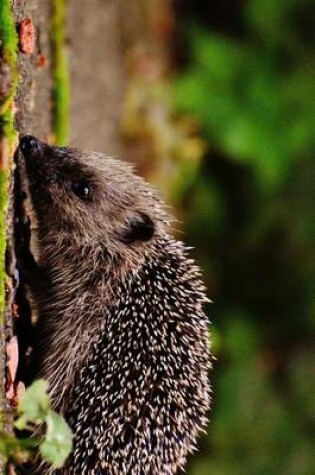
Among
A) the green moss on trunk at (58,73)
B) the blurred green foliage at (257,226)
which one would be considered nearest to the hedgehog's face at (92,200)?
the green moss on trunk at (58,73)

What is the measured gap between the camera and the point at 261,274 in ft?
22.1

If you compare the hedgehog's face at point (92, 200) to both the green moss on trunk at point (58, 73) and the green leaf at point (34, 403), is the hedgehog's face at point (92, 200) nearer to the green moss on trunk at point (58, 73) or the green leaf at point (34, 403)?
the green moss on trunk at point (58, 73)

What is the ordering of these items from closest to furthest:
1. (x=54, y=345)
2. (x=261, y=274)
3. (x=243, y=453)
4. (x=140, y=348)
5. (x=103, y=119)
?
(x=140, y=348), (x=54, y=345), (x=103, y=119), (x=243, y=453), (x=261, y=274)

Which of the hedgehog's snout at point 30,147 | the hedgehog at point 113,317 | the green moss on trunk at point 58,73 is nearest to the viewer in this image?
the hedgehog at point 113,317

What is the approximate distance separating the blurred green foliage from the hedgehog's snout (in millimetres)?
3007

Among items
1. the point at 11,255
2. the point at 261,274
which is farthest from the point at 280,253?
the point at 11,255

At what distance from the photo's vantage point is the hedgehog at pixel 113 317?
10.1 ft

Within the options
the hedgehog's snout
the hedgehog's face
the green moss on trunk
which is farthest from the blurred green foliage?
the hedgehog's snout

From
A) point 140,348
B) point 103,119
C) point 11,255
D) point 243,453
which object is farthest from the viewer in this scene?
point 243,453

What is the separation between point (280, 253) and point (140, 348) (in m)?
3.61

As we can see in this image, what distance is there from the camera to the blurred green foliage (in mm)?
6145

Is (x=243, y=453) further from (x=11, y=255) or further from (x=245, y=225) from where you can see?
(x=11, y=255)

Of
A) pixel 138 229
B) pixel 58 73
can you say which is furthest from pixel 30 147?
pixel 58 73

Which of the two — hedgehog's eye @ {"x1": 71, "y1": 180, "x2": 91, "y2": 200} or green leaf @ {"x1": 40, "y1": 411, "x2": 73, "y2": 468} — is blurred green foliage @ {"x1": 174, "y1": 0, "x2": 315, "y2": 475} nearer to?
hedgehog's eye @ {"x1": 71, "y1": 180, "x2": 91, "y2": 200}
